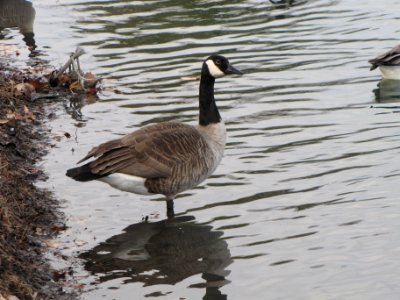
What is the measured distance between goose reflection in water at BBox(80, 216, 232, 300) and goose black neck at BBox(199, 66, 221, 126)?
1211 millimetres

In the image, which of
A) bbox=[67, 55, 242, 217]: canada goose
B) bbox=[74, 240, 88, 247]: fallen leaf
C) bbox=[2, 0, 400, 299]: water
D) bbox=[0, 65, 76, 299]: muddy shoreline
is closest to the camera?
bbox=[0, 65, 76, 299]: muddy shoreline

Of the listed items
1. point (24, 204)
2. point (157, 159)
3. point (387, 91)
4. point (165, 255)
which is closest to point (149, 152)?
point (157, 159)

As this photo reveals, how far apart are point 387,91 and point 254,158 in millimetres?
4014

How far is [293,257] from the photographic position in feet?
27.8

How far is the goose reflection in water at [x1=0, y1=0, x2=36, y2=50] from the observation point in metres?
18.5

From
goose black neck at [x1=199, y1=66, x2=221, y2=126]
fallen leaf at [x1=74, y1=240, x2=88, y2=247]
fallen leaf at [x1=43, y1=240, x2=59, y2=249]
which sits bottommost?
fallen leaf at [x1=74, y1=240, x2=88, y2=247]

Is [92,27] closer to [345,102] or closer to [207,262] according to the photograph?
[345,102]

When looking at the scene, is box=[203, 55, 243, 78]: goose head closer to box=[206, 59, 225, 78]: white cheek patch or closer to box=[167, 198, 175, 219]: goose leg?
box=[206, 59, 225, 78]: white cheek patch

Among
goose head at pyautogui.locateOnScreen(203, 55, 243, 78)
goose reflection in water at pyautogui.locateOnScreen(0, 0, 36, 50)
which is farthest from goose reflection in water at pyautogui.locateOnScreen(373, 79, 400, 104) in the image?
goose reflection in water at pyautogui.locateOnScreen(0, 0, 36, 50)

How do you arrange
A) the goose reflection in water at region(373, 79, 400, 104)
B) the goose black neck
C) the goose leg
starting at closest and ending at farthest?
the goose leg → the goose black neck → the goose reflection in water at region(373, 79, 400, 104)

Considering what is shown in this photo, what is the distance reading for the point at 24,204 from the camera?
923cm

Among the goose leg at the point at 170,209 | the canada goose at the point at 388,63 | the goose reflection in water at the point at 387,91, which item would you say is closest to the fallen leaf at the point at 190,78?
the canada goose at the point at 388,63

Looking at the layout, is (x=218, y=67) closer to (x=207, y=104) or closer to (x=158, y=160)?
(x=207, y=104)

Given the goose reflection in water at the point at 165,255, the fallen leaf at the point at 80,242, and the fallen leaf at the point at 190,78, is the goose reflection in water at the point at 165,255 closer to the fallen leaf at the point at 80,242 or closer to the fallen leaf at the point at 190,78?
the fallen leaf at the point at 80,242
